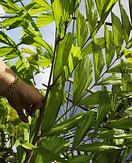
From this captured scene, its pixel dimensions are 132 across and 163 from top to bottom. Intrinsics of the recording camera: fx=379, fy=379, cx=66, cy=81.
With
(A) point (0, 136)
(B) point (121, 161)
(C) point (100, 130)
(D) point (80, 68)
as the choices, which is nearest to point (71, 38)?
(D) point (80, 68)

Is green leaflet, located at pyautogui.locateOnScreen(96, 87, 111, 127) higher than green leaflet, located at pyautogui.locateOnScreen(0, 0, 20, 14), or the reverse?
green leaflet, located at pyautogui.locateOnScreen(0, 0, 20, 14)

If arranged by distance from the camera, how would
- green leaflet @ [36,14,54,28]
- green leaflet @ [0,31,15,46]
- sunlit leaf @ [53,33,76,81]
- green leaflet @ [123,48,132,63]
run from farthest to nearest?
green leaflet @ [36,14,54,28] < green leaflet @ [0,31,15,46] < green leaflet @ [123,48,132,63] < sunlit leaf @ [53,33,76,81]

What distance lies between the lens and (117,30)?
917 mm

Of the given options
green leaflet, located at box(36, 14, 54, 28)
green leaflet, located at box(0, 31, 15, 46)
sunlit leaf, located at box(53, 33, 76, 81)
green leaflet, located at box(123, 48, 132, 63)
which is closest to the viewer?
sunlit leaf, located at box(53, 33, 76, 81)

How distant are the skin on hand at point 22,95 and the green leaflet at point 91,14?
0.71 ft

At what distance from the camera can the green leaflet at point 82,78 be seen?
2.83 feet

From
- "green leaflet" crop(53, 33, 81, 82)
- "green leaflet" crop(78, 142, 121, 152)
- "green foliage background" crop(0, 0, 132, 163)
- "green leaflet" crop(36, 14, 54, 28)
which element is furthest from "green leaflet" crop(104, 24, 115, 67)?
"green leaflet" crop(36, 14, 54, 28)

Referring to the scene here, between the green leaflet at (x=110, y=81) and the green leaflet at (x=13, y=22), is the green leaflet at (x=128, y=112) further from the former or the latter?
the green leaflet at (x=13, y=22)

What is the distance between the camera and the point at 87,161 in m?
0.87

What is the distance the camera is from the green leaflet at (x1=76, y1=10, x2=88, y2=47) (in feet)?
2.85

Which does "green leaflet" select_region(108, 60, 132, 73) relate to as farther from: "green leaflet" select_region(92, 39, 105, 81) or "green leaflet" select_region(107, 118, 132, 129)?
"green leaflet" select_region(107, 118, 132, 129)

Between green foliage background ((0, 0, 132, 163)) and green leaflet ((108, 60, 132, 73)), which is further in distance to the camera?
green leaflet ((108, 60, 132, 73))

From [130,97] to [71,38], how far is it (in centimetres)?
31

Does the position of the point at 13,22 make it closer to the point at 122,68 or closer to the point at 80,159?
the point at 122,68
